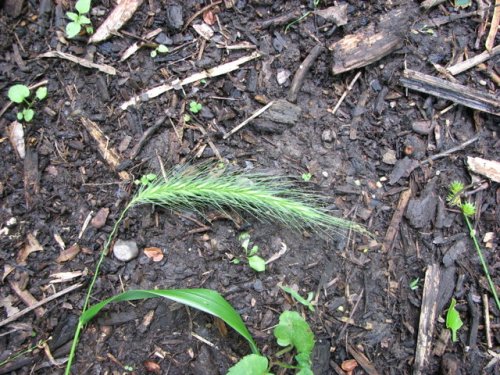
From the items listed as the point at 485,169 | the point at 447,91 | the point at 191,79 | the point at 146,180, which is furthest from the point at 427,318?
the point at 191,79

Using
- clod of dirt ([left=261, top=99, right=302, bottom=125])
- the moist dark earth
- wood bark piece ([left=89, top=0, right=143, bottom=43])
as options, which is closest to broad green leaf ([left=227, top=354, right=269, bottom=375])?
the moist dark earth

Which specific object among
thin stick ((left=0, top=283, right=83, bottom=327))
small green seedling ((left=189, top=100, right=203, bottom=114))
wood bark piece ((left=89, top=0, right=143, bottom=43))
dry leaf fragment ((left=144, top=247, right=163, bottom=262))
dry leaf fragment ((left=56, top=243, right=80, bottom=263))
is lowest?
thin stick ((left=0, top=283, right=83, bottom=327))

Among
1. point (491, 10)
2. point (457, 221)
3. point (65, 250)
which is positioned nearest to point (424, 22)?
point (491, 10)

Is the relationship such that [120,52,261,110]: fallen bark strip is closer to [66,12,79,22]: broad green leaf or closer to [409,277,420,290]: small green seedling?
[66,12,79,22]: broad green leaf

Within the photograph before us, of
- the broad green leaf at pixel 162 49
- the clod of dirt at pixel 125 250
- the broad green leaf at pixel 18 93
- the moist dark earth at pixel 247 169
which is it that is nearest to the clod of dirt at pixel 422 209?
the moist dark earth at pixel 247 169

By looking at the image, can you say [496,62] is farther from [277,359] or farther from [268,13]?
[277,359]

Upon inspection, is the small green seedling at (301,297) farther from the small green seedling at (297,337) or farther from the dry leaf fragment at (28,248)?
the dry leaf fragment at (28,248)
